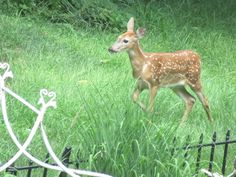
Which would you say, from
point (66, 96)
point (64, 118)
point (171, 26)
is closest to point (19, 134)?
point (64, 118)

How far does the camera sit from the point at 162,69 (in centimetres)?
848

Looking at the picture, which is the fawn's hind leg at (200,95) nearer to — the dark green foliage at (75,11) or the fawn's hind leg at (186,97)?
the fawn's hind leg at (186,97)

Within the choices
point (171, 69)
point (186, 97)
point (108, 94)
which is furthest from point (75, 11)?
point (108, 94)

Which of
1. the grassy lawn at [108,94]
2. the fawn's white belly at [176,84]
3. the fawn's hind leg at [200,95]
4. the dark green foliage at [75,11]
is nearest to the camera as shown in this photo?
the grassy lawn at [108,94]

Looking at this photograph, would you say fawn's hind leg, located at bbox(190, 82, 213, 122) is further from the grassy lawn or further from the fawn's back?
the grassy lawn

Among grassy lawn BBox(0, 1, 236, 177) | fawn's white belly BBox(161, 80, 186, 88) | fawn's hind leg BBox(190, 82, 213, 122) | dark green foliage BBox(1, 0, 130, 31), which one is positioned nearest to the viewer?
grassy lawn BBox(0, 1, 236, 177)

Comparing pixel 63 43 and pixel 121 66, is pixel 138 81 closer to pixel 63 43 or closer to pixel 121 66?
pixel 121 66

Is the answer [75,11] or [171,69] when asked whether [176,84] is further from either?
[75,11]

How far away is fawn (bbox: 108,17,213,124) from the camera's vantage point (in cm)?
839

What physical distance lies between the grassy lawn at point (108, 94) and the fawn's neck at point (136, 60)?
0.15 meters

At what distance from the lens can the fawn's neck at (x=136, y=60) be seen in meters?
8.46

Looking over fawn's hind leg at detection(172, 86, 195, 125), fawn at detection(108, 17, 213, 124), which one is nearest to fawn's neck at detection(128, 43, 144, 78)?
fawn at detection(108, 17, 213, 124)

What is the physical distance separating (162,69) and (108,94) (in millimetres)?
1491

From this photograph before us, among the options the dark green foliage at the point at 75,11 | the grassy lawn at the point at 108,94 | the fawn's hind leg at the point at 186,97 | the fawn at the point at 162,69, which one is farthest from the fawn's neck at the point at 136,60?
the dark green foliage at the point at 75,11
